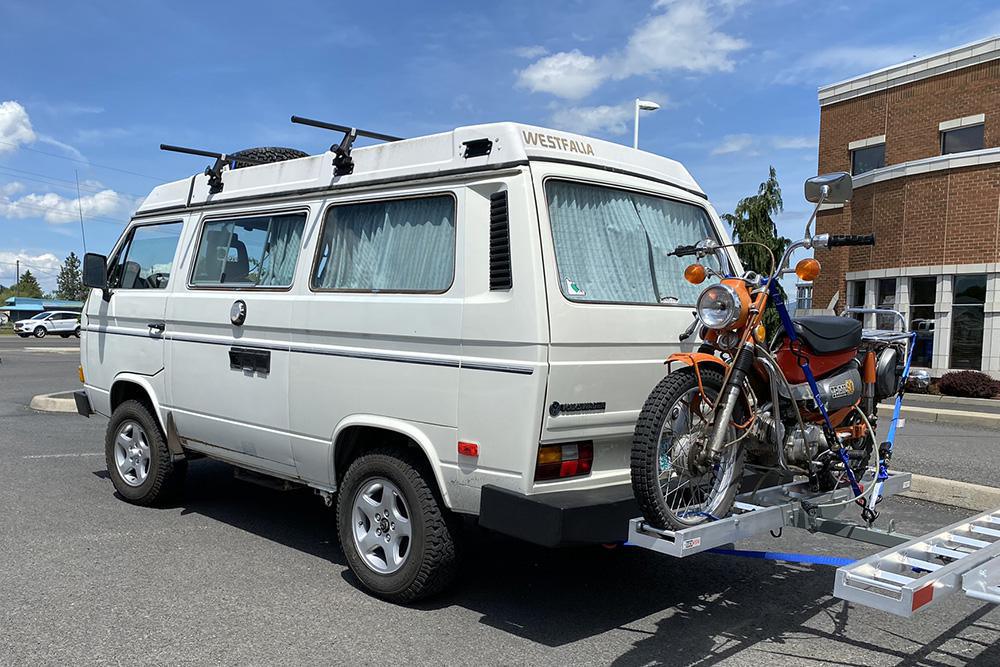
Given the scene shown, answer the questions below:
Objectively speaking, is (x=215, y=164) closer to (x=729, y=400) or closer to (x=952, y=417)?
(x=729, y=400)

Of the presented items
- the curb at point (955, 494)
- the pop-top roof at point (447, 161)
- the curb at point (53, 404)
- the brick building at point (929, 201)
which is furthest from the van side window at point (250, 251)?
the brick building at point (929, 201)

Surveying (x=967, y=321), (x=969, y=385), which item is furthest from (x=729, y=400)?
(x=967, y=321)

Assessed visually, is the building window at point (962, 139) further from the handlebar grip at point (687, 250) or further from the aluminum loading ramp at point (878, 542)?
the handlebar grip at point (687, 250)

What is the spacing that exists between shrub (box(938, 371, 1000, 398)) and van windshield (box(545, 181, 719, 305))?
14.3m

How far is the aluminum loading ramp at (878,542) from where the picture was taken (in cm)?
302

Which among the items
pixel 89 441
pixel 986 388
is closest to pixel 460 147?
pixel 89 441

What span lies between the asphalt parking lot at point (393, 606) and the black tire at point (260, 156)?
282 centimetres

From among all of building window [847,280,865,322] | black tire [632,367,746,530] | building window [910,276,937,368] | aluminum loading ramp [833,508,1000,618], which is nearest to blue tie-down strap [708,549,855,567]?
aluminum loading ramp [833,508,1000,618]

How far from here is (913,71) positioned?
74.8 ft

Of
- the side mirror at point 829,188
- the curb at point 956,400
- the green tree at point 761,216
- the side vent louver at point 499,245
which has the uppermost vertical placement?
the green tree at point 761,216

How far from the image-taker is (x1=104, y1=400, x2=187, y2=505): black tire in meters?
6.36

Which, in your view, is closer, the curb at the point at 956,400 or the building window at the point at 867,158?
the curb at the point at 956,400

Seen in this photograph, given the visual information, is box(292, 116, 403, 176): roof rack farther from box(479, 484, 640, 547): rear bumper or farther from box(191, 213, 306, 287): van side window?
box(479, 484, 640, 547): rear bumper

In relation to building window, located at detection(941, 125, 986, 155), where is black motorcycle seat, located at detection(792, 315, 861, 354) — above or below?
below
